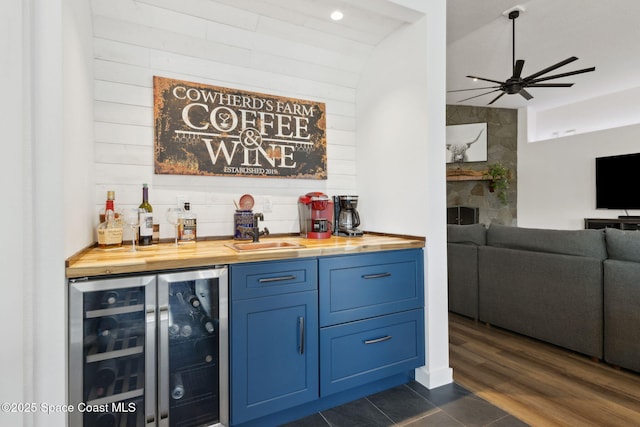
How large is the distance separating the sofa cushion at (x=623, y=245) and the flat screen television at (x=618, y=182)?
15.4 ft

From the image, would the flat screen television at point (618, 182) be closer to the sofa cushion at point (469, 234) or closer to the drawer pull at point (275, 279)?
the sofa cushion at point (469, 234)

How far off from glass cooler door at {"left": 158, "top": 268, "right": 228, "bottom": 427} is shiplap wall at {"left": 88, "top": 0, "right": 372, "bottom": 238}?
76cm

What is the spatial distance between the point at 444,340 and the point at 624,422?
0.94 metres

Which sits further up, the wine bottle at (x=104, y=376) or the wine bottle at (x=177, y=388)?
the wine bottle at (x=104, y=376)

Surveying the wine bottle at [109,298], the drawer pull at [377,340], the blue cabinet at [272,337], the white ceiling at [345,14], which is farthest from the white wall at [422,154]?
the wine bottle at [109,298]

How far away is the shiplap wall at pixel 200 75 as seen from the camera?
1.94 meters

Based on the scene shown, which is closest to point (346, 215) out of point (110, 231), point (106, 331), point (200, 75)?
A: point (200, 75)

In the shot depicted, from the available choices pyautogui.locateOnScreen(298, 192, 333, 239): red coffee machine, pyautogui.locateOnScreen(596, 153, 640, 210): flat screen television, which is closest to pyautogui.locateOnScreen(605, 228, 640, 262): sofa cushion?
pyautogui.locateOnScreen(298, 192, 333, 239): red coffee machine

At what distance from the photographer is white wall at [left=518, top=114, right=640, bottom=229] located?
577 centimetres

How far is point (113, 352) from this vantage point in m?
1.35

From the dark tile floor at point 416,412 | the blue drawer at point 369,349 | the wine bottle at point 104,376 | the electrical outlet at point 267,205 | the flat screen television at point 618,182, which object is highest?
the flat screen television at point 618,182

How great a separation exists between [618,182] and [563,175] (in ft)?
2.76

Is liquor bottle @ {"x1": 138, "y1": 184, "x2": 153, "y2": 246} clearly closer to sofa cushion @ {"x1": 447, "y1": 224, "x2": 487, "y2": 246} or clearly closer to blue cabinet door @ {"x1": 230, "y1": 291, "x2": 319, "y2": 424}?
blue cabinet door @ {"x1": 230, "y1": 291, "x2": 319, "y2": 424}

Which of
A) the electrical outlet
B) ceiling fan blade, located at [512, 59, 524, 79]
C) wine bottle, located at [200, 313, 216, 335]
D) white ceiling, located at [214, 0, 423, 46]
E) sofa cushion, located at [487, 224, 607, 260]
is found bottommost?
wine bottle, located at [200, 313, 216, 335]
